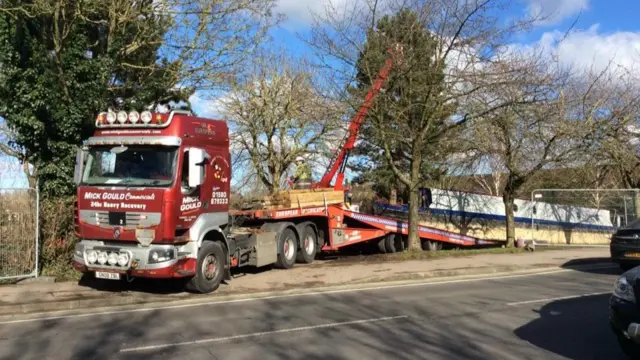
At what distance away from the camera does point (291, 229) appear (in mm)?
15328

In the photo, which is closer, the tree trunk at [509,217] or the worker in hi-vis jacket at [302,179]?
the worker in hi-vis jacket at [302,179]

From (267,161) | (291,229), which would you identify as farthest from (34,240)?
(267,161)

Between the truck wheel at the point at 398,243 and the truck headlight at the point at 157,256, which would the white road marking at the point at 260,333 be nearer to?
the truck headlight at the point at 157,256

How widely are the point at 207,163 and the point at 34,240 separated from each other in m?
4.64

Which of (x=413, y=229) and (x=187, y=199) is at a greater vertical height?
(x=187, y=199)

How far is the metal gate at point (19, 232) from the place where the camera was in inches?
477

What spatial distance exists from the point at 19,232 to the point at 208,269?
14.8ft

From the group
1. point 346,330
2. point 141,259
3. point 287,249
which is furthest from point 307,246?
point 346,330

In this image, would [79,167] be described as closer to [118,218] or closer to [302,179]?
[118,218]

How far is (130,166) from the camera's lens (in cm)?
1081

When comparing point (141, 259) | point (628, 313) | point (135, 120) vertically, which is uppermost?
point (135, 120)

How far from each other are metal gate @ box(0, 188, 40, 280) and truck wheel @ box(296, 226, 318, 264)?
6.70m

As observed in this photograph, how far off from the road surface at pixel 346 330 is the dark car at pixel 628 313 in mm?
430

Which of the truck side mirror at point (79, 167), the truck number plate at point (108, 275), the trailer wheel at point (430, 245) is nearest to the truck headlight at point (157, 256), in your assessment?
the truck number plate at point (108, 275)
